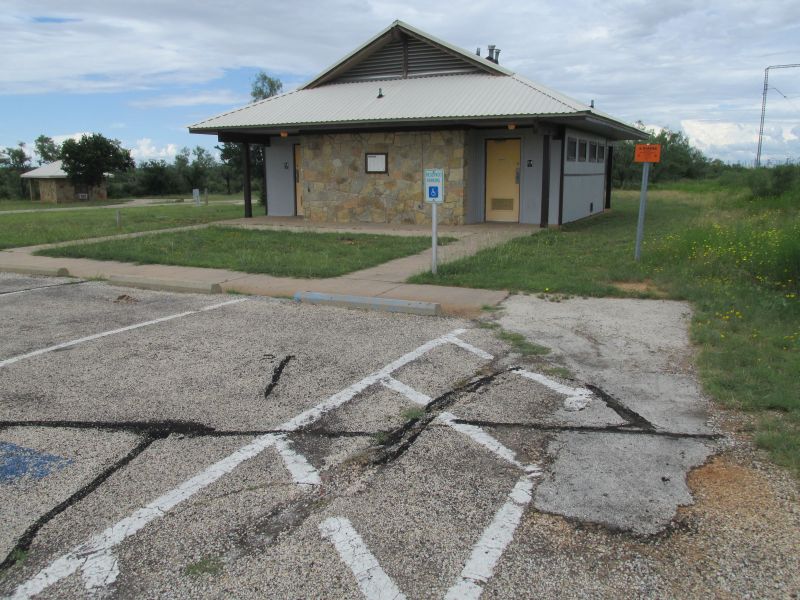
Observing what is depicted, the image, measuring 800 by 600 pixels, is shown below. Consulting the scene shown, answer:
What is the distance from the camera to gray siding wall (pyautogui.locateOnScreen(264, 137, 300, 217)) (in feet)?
73.4

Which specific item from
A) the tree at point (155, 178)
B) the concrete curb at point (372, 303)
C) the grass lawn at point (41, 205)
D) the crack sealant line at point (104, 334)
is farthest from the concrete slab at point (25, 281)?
the tree at point (155, 178)

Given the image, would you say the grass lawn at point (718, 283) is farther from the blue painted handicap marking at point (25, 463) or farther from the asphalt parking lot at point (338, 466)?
the blue painted handicap marking at point (25, 463)

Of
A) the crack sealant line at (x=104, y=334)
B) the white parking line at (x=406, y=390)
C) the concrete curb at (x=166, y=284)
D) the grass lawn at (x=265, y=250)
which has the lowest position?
the crack sealant line at (x=104, y=334)

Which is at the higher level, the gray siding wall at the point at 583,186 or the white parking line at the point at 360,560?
the gray siding wall at the point at 583,186

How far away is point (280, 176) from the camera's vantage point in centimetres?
2273

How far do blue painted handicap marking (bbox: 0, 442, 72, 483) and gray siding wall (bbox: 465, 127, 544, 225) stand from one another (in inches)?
609

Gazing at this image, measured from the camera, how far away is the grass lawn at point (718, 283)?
16.8 ft

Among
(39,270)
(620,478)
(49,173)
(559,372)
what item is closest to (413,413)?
(620,478)

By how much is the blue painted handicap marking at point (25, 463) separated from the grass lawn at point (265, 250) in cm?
650

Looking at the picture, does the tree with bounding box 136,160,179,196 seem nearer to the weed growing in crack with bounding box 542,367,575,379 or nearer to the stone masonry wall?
the stone masonry wall

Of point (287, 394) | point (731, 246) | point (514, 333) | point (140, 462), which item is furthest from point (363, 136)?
point (140, 462)

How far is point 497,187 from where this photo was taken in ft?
63.9

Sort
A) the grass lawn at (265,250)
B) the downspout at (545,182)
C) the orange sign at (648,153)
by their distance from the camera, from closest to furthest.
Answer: the orange sign at (648,153)
the grass lawn at (265,250)
the downspout at (545,182)

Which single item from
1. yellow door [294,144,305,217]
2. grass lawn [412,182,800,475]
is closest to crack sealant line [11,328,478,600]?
grass lawn [412,182,800,475]
